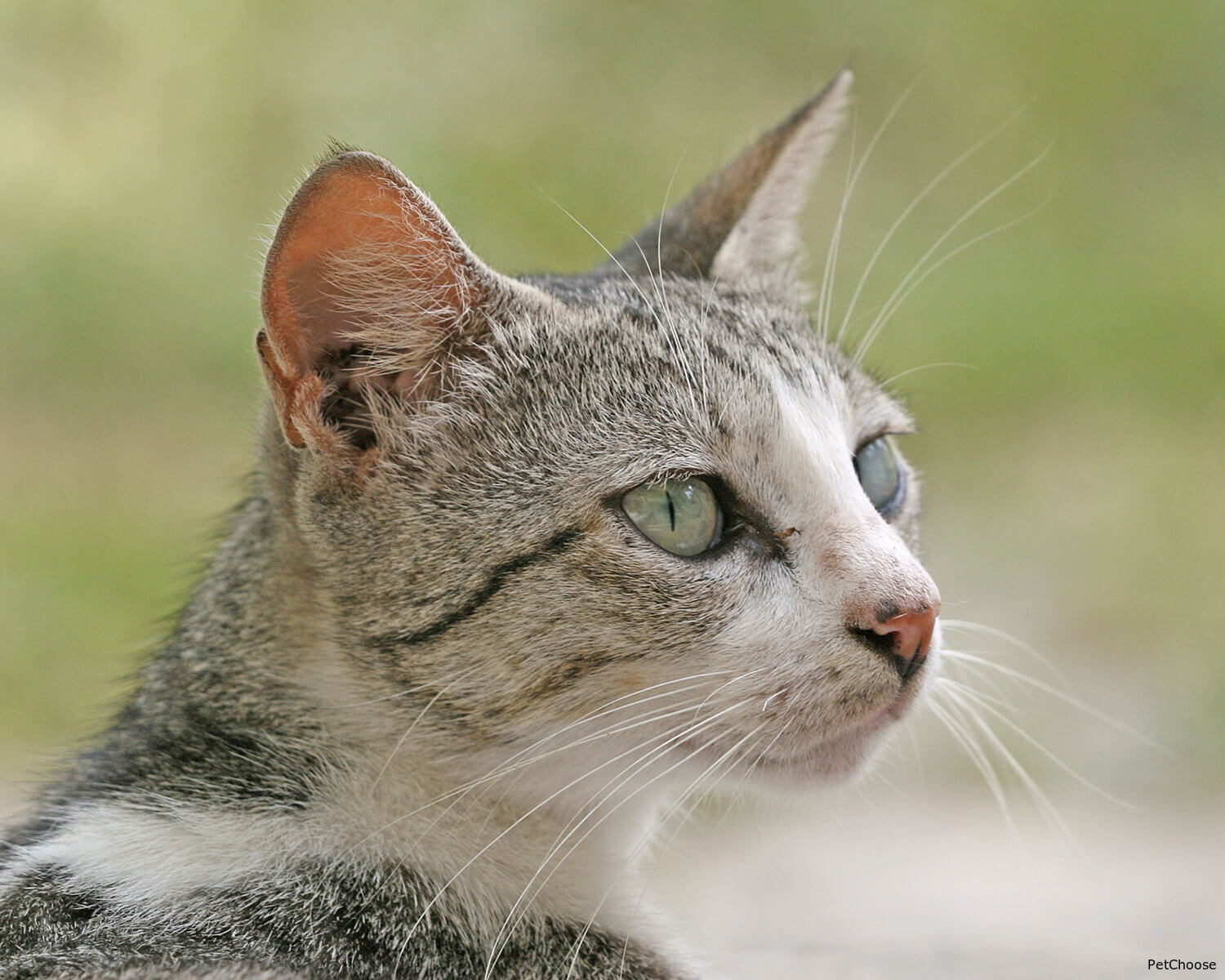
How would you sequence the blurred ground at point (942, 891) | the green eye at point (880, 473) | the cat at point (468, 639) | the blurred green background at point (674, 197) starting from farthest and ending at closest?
the blurred green background at point (674, 197), the blurred ground at point (942, 891), the green eye at point (880, 473), the cat at point (468, 639)

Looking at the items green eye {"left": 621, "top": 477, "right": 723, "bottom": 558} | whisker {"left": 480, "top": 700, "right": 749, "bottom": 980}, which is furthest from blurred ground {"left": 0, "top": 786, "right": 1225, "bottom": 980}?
green eye {"left": 621, "top": 477, "right": 723, "bottom": 558}

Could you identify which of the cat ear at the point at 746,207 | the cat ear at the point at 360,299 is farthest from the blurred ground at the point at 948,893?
the cat ear at the point at 746,207

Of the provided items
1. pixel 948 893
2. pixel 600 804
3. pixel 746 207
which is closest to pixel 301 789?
pixel 600 804

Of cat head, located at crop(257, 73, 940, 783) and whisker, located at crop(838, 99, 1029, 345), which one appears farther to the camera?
whisker, located at crop(838, 99, 1029, 345)

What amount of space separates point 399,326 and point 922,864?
2573mm

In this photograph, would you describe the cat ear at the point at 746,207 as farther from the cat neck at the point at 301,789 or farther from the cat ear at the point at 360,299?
the cat neck at the point at 301,789

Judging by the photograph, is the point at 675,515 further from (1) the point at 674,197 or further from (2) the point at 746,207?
(1) the point at 674,197

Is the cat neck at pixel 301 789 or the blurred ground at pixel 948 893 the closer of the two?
the cat neck at pixel 301 789

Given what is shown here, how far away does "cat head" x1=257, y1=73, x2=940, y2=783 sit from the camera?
82.7 inches

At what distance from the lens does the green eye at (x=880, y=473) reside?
2.58m

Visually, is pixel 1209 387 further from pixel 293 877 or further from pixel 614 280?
pixel 293 877

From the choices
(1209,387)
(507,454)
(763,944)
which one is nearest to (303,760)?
(507,454)

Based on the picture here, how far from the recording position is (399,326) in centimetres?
228

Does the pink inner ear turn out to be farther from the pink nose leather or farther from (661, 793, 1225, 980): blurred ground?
(661, 793, 1225, 980): blurred ground
